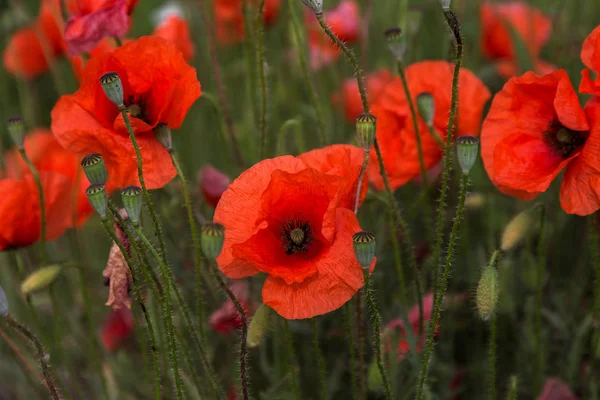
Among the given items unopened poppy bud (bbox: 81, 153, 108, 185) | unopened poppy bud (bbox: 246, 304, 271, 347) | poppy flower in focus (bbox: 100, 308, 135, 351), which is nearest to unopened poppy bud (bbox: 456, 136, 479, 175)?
unopened poppy bud (bbox: 246, 304, 271, 347)

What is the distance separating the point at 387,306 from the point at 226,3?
1100mm

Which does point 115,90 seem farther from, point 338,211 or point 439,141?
point 439,141

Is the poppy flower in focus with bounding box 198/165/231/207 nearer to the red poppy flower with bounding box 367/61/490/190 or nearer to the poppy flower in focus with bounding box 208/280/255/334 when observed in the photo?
the poppy flower in focus with bounding box 208/280/255/334

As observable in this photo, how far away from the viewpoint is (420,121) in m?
1.42

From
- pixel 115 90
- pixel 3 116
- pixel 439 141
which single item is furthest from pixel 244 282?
pixel 3 116

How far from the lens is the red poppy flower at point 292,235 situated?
38.6 inches

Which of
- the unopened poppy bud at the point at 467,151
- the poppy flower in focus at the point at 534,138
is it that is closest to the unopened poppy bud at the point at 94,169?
the unopened poppy bud at the point at 467,151

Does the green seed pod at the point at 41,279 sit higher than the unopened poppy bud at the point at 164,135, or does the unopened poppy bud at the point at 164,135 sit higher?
the unopened poppy bud at the point at 164,135

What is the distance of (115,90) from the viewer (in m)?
0.97

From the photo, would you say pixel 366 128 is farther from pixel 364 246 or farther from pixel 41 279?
pixel 41 279

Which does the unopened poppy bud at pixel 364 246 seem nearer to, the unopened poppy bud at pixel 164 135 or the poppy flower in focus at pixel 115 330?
the unopened poppy bud at pixel 164 135

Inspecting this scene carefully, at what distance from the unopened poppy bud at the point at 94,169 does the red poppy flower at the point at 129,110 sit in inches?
6.7

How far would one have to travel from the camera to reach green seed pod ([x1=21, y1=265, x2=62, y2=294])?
1.23 m

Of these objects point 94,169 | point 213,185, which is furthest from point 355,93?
point 94,169
